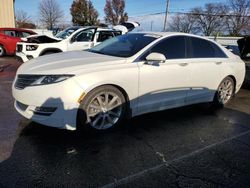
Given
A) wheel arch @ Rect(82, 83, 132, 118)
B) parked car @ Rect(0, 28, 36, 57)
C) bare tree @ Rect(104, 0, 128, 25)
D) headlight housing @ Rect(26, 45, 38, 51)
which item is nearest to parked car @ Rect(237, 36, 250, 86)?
wheel arch @ Rect(82, 83, 132, 118)

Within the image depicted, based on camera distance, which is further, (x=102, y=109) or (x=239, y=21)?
(x=239, y=21)

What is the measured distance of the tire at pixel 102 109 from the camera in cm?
365

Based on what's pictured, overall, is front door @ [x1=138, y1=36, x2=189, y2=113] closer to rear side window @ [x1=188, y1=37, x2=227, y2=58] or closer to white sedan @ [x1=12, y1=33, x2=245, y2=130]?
white sedan @ [x1=12, y1=33, x2=245, y2=130]

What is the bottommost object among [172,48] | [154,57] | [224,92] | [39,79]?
[224,92]

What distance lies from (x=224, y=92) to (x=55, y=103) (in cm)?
387

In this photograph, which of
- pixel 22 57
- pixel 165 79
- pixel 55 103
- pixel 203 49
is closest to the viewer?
pixel 55 103

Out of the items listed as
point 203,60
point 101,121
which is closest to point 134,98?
point 101,121

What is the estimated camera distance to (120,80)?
384 centimetres

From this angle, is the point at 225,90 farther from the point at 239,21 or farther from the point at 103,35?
the point at 239,21

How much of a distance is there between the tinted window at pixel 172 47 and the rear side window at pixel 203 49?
Answer: 200 millimetres

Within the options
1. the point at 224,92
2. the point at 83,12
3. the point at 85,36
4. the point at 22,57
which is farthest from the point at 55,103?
the point at 83,12

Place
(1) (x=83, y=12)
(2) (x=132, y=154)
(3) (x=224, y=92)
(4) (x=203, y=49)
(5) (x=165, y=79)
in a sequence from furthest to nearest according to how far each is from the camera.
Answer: (1) (x=83, y=12)
(3) (x=224, y=92)
(4) (x=203, y=49)
(5) (x=165, y=79)
(2) (x=132, y=154)

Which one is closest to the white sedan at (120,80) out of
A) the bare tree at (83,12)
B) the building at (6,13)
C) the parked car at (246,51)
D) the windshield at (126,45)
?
the windshield at (126,45)

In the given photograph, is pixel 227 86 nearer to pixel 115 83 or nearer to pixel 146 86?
pixel 146 86
